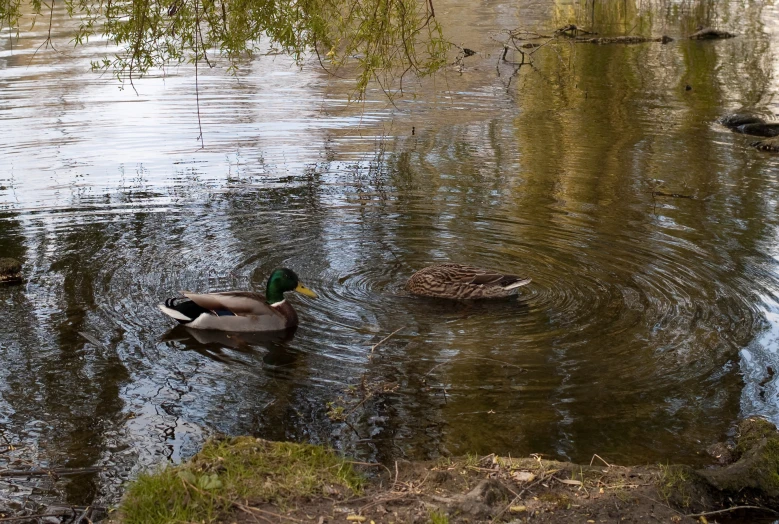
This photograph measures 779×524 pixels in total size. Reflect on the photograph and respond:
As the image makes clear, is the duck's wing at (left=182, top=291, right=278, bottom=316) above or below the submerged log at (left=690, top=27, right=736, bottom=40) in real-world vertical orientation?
below

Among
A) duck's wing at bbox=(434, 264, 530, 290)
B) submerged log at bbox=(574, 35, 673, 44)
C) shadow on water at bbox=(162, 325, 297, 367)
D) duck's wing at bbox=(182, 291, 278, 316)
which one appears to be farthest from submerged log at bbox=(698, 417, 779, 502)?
submerged log at bbox=(574, 35, 673, 44)

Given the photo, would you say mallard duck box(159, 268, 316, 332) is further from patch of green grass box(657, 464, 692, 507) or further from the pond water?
patch of green grass box(657, 464, 692, 507)

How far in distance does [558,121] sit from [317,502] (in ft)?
47.0

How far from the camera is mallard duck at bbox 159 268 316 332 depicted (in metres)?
8.36

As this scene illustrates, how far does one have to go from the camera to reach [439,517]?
466 cm

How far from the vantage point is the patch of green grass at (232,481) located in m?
4.80

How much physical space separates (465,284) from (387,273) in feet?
3.46

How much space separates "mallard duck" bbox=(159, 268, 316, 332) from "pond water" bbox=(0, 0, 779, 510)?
0.52ft

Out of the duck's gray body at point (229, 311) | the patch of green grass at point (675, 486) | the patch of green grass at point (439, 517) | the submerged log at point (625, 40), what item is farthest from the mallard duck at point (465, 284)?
the submerged log at point (625, 40)

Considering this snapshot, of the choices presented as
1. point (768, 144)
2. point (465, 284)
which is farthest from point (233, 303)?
point (768, 144)

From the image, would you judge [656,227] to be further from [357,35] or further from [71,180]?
[71,180]

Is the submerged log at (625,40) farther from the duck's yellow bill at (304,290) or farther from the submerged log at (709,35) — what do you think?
the duck's yellow bill at (304,290)

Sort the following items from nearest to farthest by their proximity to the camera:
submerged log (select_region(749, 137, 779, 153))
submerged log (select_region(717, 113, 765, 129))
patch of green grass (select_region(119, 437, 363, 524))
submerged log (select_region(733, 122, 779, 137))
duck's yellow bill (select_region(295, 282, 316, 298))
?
patch of green grass (select_region(119, 437, 363, 524)) → duck's yellow bill (select_region(295, 282, 316, 298)) → submerged log (select_region(749, 137, 779, 153)) → submerged log (select_region(733, 122, 779, 137)) → submerged log (select_region(717, 113, 765, 129))

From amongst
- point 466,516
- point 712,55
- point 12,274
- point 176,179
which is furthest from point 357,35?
point 712,55
